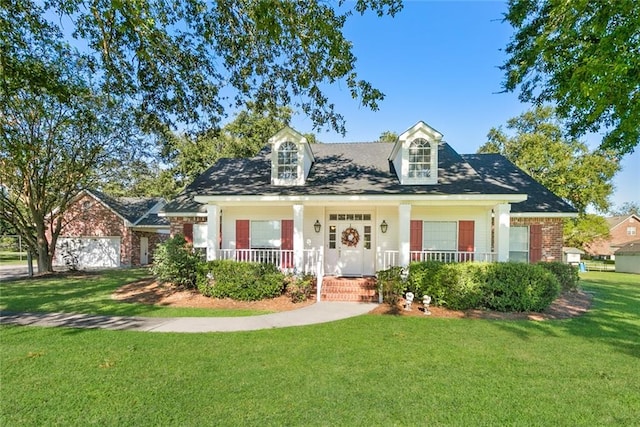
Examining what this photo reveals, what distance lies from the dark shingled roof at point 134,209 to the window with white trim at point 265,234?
1350 cm

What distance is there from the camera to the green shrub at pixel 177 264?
11.0 m

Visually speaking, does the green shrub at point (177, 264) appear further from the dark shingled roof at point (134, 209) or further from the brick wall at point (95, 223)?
the brick wall at point (95, 223)

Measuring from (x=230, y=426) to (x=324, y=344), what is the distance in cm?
278

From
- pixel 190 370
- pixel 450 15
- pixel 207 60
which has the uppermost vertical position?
pixel 450 15

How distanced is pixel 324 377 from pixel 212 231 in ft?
26.3

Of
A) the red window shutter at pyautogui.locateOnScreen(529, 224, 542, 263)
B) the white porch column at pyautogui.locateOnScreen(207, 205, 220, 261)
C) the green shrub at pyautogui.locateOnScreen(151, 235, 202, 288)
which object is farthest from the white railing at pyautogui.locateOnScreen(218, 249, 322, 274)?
the red window shutter at pyautogui.locateOnScreen(529, 224, 542, 263)

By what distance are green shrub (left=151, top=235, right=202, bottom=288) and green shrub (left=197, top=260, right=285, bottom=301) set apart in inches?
36.2

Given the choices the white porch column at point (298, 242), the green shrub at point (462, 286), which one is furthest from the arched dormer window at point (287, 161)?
the green shrub at point (462, 286)

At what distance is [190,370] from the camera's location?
4.61 m

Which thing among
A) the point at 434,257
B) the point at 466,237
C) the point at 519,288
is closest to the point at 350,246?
the point at 434,257

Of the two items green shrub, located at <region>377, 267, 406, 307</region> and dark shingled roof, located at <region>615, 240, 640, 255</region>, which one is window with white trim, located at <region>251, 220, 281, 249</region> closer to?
green shrub, located at <region>377, 267, 406, 307</region>

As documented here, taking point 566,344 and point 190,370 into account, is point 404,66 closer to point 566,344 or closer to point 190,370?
point 566,344

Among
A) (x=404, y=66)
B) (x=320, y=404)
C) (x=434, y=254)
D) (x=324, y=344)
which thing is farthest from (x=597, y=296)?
(x=320, y=404)

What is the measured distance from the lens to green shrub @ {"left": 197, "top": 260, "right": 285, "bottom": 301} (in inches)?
387
